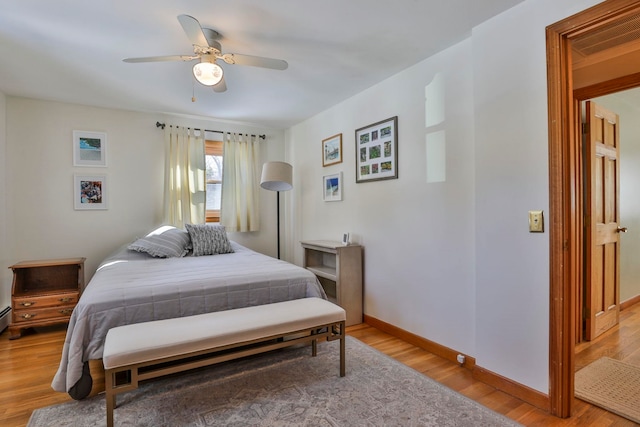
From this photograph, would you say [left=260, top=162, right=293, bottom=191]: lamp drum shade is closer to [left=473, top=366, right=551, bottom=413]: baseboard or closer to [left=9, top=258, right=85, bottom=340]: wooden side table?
[left=9, top=258, right=85, bottom=340]: wooden side table

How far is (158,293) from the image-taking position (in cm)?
205

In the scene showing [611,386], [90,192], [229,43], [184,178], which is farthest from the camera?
[184,178]

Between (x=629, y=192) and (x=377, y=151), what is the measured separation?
2.93 metres

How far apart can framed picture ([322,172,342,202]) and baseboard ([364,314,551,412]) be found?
4.85 feet

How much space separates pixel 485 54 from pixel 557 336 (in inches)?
69.4

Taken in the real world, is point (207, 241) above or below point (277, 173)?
below

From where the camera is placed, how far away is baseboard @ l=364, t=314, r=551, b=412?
183 cm

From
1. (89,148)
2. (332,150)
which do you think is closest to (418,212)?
(332,150)

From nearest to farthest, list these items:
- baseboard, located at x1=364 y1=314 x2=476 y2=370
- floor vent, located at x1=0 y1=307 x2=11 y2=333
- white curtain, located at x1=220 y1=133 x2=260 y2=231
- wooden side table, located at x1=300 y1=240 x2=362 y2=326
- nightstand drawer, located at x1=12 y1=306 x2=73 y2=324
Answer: baseboard, located at x1=364 y1=314 x2=476 y2=370, nightstand drawer, located at x1=12 y1=306 x2=73 y2=324, floor vent, located at x1=0 y1=307 x2=11 y2=333, wooden side table, located at x1=300 y1=240 x2=362 y2=326, white curtain, located at x1=220 y1=133 x2=260 y2=231

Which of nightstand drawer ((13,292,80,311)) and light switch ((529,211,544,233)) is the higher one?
light switch ((529,211,544,233))

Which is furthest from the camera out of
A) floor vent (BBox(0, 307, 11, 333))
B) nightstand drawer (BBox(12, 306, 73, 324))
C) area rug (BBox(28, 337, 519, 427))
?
floor vent (BBox(0, 307, 11, 333))

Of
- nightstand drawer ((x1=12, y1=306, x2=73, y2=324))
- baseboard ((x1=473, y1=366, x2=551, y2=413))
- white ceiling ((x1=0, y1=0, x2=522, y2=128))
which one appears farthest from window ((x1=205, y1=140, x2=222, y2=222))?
baseboard ((x1=473, y1=366, x2=551, y2=413))

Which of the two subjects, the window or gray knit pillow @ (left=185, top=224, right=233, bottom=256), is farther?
the window

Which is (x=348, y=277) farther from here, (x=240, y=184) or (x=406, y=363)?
(x=240, y=184)
